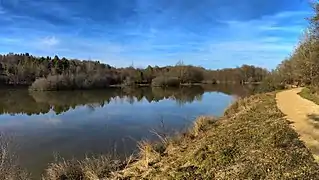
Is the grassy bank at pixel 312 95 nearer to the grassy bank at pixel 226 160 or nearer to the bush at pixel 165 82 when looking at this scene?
the grassy bank at pixel 226 160

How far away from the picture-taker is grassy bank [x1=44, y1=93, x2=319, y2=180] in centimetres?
640

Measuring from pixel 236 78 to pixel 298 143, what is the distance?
82.9 meters

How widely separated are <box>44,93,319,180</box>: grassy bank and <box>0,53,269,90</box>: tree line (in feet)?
164

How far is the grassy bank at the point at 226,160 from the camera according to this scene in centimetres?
640

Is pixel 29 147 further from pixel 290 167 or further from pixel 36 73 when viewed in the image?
pixel 36 73

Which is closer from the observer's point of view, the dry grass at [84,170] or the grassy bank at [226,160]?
the grassy bank at [226,160]

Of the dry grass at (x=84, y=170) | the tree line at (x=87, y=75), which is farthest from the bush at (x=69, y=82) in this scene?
the dry grass at (x=84, y=170)

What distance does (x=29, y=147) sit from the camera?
14.8 metres

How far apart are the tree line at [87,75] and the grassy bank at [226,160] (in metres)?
50.0

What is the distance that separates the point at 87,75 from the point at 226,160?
6292cm

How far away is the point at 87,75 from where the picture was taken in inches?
2682

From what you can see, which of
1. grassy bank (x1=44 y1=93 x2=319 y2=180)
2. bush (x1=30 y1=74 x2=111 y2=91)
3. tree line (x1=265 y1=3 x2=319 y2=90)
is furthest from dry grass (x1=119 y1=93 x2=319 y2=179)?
bush (x1=30 y1=74 x2=111 y2=91)

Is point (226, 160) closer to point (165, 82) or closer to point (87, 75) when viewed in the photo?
point (87, 75)

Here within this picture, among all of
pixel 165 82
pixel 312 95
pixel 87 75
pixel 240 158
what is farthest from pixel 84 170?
pixel 165 82
